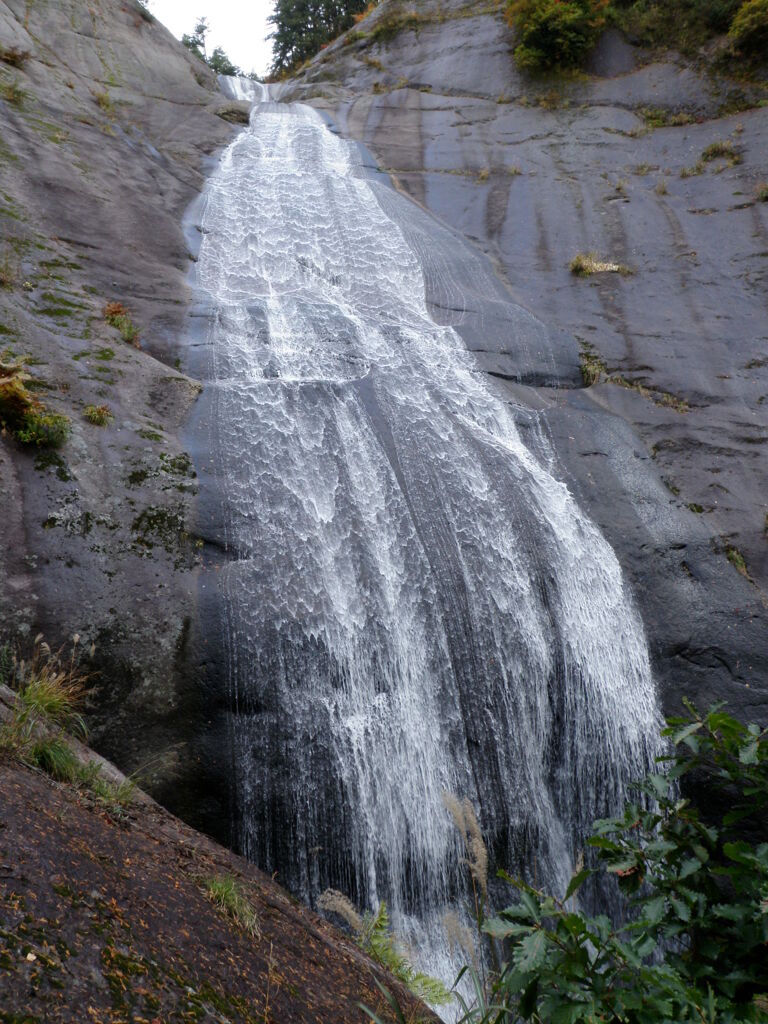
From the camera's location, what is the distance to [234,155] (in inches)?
622

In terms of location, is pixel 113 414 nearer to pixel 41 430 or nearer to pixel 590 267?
pixel 41 430

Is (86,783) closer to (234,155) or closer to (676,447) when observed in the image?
(676,447)

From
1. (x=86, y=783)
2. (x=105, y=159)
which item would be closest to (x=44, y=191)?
(x=105, y=159)

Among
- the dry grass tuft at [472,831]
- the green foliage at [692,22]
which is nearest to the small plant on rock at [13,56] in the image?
the green foliage at [692,22]

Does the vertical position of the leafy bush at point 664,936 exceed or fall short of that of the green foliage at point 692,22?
it falls short

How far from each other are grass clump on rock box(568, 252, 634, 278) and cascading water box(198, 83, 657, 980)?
4256 mm

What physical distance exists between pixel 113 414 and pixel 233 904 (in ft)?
18.4

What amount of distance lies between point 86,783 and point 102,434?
4.20 m

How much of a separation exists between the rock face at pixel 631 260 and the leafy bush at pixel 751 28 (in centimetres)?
97

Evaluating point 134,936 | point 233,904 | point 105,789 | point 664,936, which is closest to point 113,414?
point 105,789

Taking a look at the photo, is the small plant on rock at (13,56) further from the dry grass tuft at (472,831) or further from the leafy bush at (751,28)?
the dry grass tuft at (472,831)

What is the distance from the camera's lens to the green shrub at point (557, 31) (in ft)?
57.6

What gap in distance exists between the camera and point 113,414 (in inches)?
298

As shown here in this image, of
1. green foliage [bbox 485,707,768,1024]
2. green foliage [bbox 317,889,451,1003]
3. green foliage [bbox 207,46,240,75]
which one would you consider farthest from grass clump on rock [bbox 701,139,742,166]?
green foliage [bbox 207,46,240,75]
